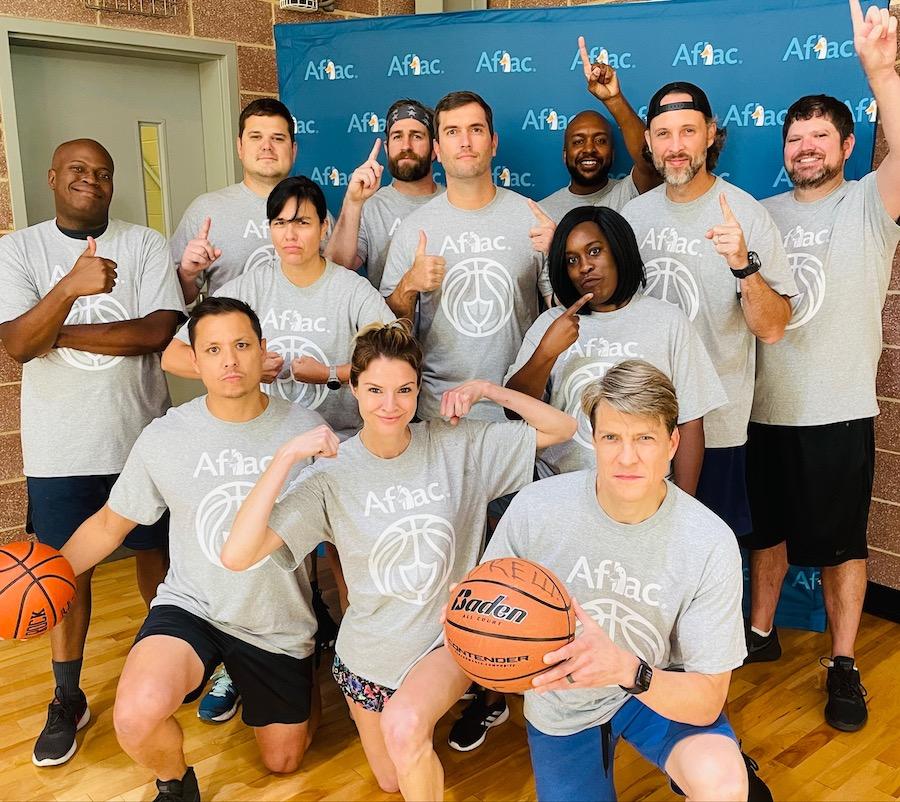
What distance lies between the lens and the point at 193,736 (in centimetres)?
268

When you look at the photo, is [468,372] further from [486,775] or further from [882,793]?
[882,793]

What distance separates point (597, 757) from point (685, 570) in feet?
1.63

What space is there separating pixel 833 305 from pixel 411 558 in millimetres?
1607

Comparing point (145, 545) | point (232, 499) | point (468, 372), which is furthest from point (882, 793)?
point (145, 545)

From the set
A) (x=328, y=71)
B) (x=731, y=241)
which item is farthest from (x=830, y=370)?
(x=328, y=71)

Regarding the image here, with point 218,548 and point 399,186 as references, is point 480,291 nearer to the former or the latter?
point 399,186

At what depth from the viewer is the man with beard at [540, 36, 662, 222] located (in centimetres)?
299

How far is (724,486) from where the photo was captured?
2.72 metres

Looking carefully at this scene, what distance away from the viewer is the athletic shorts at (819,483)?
2785 mm

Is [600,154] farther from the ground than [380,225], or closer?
farther from the ground

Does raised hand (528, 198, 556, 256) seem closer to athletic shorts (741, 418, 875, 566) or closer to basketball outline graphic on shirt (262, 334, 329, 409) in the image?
basketball outline graphic on shirt (262, 334, 329, 409)

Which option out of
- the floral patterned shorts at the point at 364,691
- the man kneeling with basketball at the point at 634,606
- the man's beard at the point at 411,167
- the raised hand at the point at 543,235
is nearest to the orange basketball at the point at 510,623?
the man kneeling with basketball at the point at 634,606

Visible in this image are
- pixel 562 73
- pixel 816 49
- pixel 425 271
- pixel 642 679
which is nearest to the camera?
pixel 642 679

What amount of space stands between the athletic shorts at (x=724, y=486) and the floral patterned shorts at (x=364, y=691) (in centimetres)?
118
